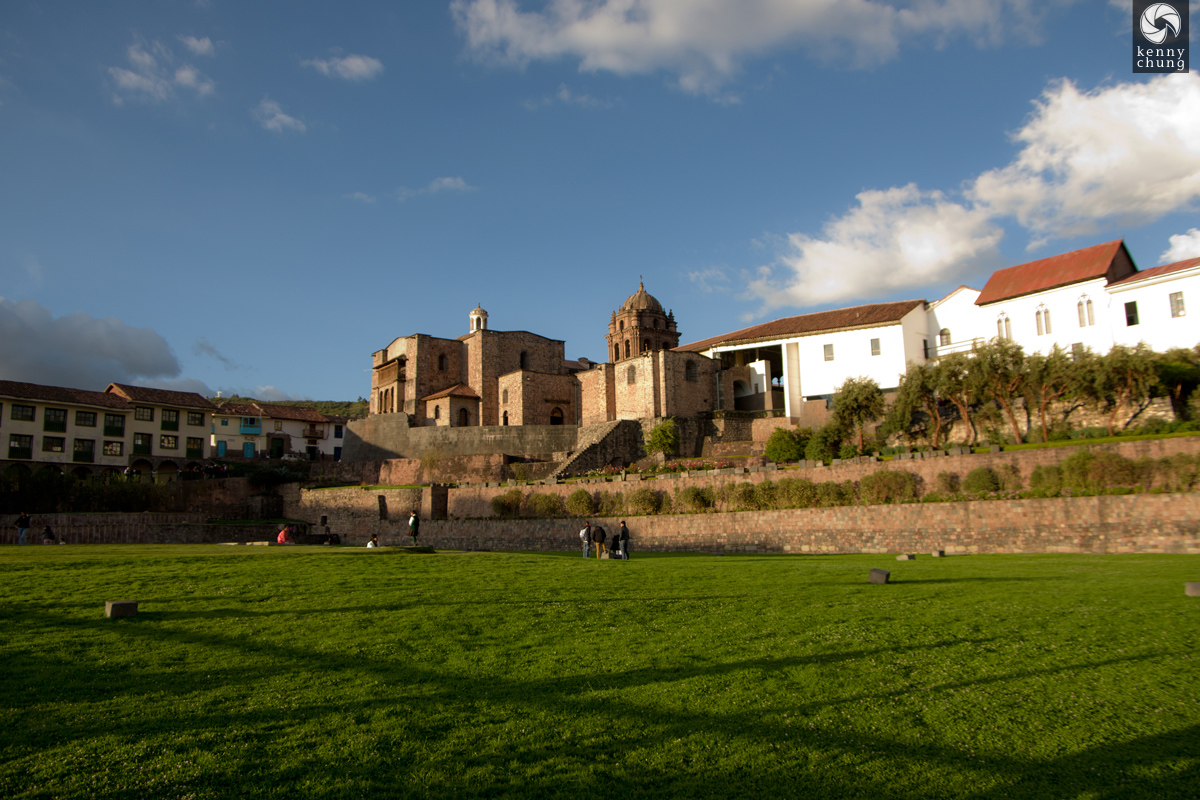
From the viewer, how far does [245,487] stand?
45594 millimetres

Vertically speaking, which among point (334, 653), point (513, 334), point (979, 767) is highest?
point (513, 334)

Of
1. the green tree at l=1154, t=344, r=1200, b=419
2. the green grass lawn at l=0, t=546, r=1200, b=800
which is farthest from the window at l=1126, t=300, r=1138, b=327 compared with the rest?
the green grass lawn at l=0, t=546, r=1200, b=800

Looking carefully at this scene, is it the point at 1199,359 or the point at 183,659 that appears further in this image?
the point at 1199,359

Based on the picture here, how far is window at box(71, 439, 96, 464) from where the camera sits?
47.3 m

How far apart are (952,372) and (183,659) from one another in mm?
30808

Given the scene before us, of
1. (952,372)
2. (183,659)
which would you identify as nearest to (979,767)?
(183,659)

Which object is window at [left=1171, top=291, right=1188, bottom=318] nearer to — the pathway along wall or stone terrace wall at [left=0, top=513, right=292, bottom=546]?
the pathway along wall

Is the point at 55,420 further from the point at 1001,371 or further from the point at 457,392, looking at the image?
the point at 1001,371

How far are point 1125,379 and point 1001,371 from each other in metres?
4.17

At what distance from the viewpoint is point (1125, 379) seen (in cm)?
2791

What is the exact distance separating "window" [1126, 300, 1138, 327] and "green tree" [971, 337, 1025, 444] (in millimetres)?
7740

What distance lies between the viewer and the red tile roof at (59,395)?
4569 centimetres

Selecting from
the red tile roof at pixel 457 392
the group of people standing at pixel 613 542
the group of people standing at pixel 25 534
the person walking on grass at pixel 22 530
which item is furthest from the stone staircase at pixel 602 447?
the person walking on grass at pixel 22 530

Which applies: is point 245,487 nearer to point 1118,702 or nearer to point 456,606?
point 456,606
